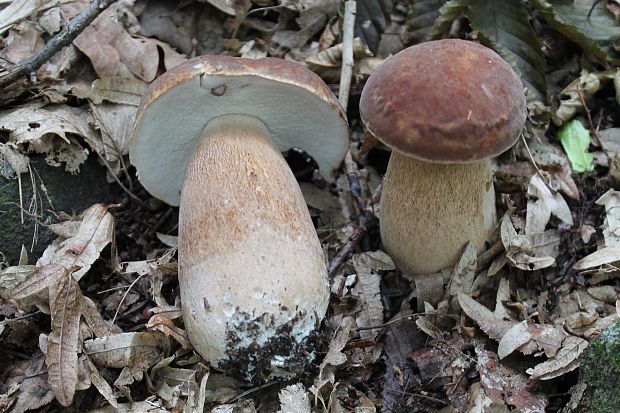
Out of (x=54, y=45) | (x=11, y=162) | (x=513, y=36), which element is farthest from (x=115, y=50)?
(x=513, y=36)

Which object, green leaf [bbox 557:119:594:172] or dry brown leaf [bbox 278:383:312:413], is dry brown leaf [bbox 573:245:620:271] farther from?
dry brown leaf [bbox 278:383:312:413]

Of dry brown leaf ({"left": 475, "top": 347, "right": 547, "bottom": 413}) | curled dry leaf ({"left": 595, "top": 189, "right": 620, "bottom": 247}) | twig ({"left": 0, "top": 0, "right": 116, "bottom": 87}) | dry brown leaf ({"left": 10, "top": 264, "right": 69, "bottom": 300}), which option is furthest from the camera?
twig ({"left": 0, "top": 0, "right": 116, "bottom": 87})

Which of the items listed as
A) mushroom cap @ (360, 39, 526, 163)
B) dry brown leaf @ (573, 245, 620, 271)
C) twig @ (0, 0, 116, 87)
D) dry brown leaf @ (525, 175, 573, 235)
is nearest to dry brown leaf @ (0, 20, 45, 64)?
twig @ (0, 0, 116, 87)

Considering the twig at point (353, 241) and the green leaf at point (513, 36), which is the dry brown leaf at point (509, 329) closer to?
the twig at point (353, 241)

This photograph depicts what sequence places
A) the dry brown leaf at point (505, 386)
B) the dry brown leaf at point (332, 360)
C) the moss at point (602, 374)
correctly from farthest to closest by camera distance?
the dry brown leaf at point (332, 360), the dry brown leaf at point (505, 386), the moss at point (602, 374)

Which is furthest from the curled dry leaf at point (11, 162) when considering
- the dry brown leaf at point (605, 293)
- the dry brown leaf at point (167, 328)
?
the dry brown leaf at point (605, 293)

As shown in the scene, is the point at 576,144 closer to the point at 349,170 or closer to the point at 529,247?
the point at 529,247

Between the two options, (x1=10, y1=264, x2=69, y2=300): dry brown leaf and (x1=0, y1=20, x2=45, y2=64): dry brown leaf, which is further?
(x1=0, y1=20, x2=45, y2=64): dry brown leaf
